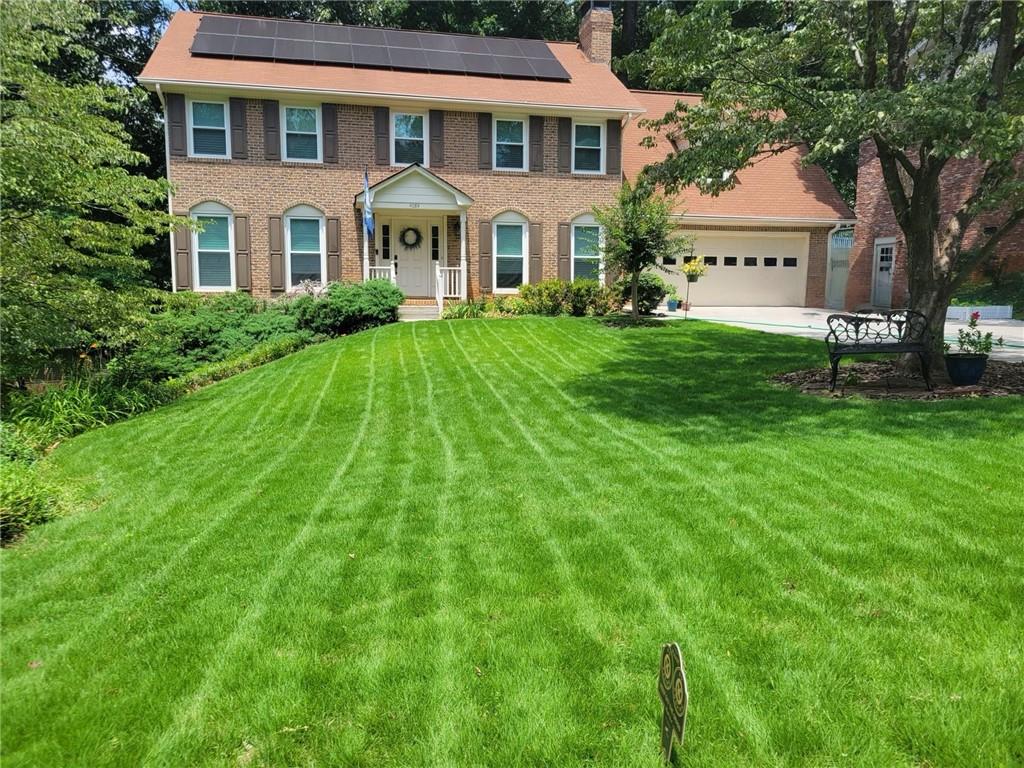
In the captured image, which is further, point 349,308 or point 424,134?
point 424,134

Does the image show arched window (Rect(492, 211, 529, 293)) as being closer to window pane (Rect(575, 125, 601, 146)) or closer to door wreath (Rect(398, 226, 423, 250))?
door wreath (Rect(398, 226, 423, 250))

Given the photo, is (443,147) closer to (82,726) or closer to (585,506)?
(585,506)

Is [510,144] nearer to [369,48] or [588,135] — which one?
[588,135]

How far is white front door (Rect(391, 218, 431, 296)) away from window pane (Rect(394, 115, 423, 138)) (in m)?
2.29

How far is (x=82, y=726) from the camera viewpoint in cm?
251

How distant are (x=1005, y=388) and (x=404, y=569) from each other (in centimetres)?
735

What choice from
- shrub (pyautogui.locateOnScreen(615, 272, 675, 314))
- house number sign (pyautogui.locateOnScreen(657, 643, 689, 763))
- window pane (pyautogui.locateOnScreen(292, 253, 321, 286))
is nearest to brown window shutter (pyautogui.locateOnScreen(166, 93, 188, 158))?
window pane (pyautogui.locateOnScreen(292, 253, 321, 286))

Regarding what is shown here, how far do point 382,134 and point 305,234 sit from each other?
3397mm

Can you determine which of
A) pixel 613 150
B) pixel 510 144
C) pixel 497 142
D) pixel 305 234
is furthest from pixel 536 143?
pixel 305 234

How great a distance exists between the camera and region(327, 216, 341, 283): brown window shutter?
18578 mm

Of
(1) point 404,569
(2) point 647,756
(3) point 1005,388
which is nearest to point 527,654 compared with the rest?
(2) point 647,756

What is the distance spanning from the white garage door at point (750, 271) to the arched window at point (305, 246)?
34.8 ft

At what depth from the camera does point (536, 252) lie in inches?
781

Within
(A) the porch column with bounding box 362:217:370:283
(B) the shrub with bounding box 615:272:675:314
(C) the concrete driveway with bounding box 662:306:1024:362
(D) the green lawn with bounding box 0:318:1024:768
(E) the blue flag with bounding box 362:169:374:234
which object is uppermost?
(E) the blue flag with bounding box 362:169:374:234
